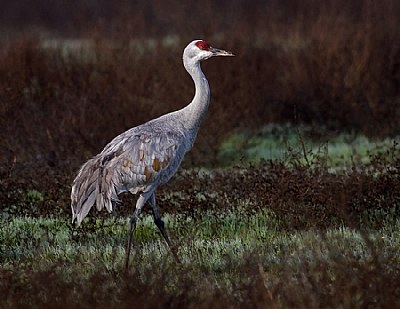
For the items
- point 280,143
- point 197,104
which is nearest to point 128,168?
point 197,104

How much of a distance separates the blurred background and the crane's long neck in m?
5.02

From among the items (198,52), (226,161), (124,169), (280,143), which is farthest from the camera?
(280,143)

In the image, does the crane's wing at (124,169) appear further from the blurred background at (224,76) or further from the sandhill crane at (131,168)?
the blurred background at (224,76)

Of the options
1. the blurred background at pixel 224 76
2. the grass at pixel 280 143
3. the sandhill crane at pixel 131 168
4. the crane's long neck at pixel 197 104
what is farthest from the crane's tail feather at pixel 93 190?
the blurred background at pixel 224 76

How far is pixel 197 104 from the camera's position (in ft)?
26.2

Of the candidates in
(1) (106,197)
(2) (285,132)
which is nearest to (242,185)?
(1) (106,197)

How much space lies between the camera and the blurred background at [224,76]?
13.5 meters

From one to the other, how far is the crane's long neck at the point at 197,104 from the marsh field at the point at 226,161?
84cm

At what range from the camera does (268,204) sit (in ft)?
29.1

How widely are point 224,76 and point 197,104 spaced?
6947 mm

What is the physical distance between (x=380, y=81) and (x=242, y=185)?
6340 millimetres

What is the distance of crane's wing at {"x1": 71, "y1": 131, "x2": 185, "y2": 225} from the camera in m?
7.58

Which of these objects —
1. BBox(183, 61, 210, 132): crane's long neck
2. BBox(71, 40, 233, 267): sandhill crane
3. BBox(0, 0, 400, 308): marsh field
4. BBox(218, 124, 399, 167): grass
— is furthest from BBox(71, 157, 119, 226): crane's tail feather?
BBox(218, 124, 399, 167): grass

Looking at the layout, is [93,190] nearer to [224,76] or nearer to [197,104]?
[197,104]
